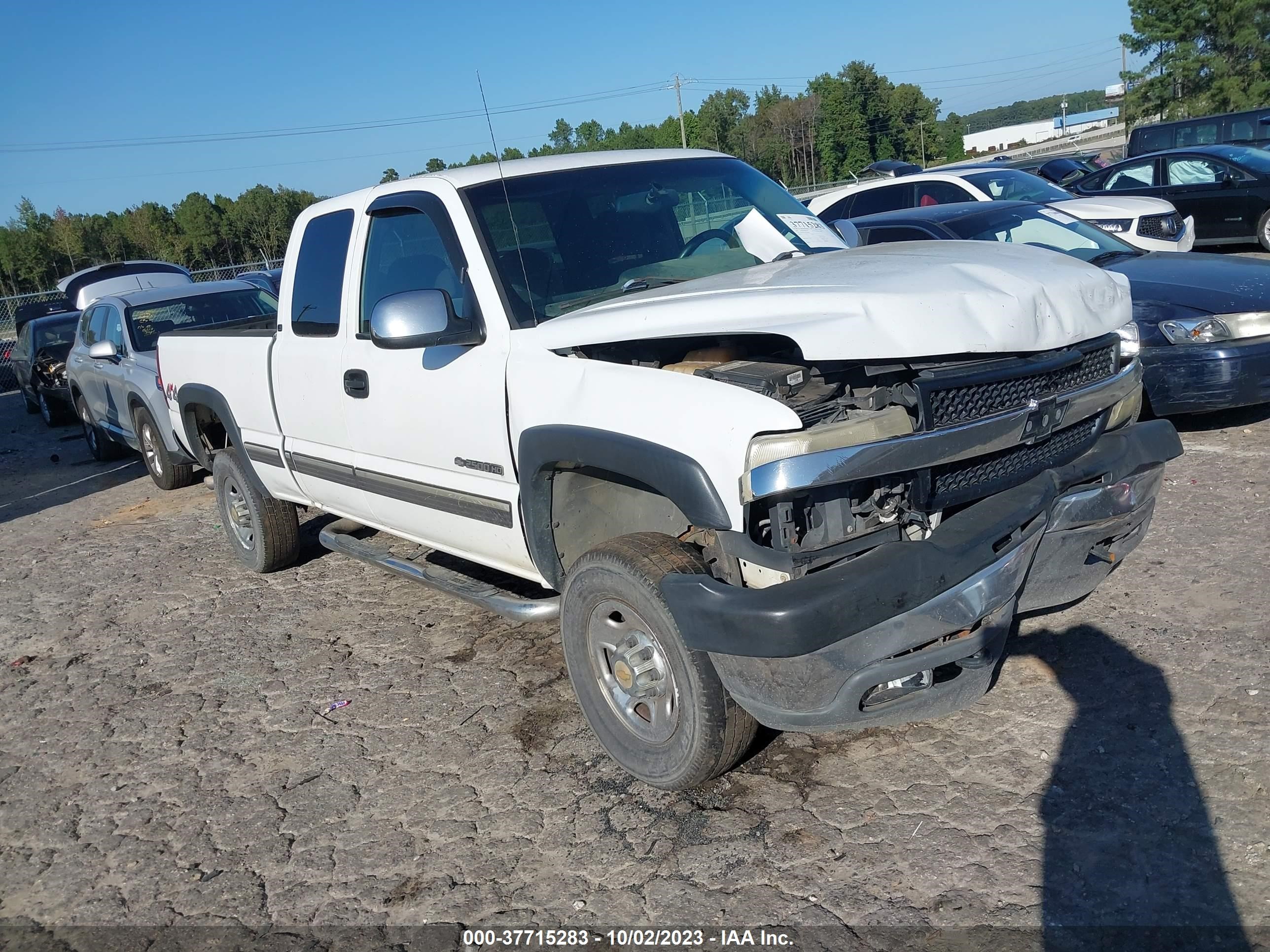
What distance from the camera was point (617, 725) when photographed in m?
3.64

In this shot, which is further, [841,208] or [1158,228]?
[841,208]

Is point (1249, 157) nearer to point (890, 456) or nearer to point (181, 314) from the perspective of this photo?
point (181, 314)

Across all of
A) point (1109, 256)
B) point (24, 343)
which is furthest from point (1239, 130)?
point (24, 343)

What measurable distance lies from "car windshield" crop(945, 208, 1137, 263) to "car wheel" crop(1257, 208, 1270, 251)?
265 inches

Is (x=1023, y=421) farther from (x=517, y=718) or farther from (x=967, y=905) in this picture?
(x=517, y=718)

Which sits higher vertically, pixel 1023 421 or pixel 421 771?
pixel 1023 421

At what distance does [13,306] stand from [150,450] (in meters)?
25.1

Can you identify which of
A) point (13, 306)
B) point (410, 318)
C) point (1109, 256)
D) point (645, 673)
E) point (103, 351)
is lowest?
point (645, 673)

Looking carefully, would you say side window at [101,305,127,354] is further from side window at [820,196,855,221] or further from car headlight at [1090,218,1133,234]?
car headlight at [1090,218,1133,234]

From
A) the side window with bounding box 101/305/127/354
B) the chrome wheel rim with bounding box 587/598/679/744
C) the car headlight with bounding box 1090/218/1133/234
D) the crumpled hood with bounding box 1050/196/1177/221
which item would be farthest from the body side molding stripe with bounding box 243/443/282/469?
the car headlight with bounding box 1090/218/1133/234

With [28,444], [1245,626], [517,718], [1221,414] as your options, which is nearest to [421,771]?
[517,718]

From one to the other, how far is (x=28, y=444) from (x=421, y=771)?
13.1 metres

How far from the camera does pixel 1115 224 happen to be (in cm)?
1065

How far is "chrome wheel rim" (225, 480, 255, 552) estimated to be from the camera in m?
6.57
